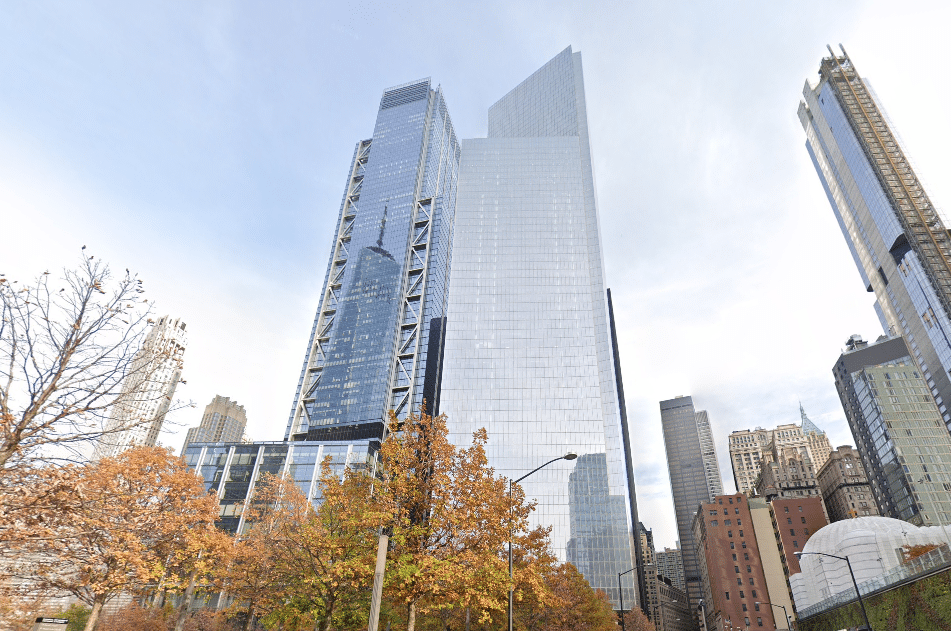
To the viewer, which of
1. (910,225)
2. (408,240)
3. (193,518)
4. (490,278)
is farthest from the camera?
(408,240)

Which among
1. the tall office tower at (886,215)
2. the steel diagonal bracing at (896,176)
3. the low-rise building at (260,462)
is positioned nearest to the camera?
the low-rise building at (260,462)

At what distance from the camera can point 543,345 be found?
120688mm

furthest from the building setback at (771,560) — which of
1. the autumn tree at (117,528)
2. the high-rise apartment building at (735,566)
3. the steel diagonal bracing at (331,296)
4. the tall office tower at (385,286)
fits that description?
the autumn tree at (117,528)

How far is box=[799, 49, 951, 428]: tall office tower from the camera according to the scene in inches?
4510

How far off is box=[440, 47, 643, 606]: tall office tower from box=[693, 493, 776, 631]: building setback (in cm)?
2423

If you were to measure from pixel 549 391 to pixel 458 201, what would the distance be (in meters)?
61.5

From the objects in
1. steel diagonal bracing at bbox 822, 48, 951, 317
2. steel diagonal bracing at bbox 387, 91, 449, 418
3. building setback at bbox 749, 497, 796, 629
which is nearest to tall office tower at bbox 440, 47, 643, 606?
steel diagonal bracing at bbox 387, 91, 449, 418

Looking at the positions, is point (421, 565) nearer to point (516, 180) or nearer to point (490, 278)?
point (490, 278)

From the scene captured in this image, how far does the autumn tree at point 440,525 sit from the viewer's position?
19578 millimetres

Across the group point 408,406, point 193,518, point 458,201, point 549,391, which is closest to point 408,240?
point 458,201

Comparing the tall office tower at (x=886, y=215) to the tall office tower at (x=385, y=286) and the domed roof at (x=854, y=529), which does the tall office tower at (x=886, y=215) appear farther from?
the tall office tower at (x=385, y=286)

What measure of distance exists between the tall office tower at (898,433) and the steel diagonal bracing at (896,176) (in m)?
37.7

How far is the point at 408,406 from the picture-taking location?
429ft

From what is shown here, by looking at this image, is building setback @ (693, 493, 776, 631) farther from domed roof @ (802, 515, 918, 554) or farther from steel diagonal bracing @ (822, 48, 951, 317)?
steel diagonal bracing @ (822, 48, 951, 317)
